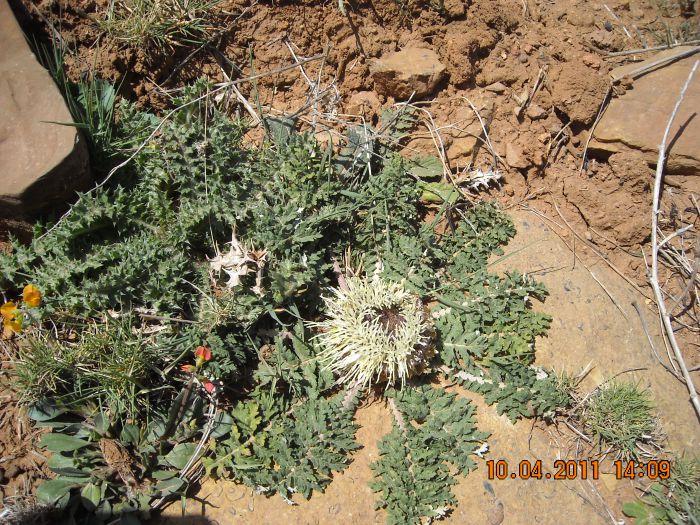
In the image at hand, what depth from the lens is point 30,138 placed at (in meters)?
3.02

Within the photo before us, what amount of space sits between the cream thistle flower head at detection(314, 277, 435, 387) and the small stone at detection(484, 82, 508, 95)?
5.99ft

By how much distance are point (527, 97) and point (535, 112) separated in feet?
0.45

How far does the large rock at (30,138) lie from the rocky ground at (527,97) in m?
0.40

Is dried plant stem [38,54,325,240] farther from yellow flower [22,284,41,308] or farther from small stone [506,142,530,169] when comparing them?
small stone [506,142,530,169]

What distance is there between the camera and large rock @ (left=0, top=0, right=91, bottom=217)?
2.97 meters

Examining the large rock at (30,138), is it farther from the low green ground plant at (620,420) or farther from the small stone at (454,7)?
the low green ground plant at (620,420)

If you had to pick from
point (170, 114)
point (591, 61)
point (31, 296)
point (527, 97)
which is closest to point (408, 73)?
point (527, 97)

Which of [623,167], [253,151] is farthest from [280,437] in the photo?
[623,167]

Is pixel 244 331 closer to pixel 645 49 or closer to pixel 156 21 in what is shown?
pixel 156 21

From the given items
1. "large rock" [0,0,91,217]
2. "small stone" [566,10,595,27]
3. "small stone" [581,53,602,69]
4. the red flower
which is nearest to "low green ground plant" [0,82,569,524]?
the red flower

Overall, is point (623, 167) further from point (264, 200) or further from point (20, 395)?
point (20, 395)

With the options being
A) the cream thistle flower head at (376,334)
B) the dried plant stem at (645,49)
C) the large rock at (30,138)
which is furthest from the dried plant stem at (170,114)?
the dried plant stem at (645,49)

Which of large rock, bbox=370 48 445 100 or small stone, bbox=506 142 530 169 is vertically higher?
large rock, bbox=370 48 445 100

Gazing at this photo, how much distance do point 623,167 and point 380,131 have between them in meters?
1.82
